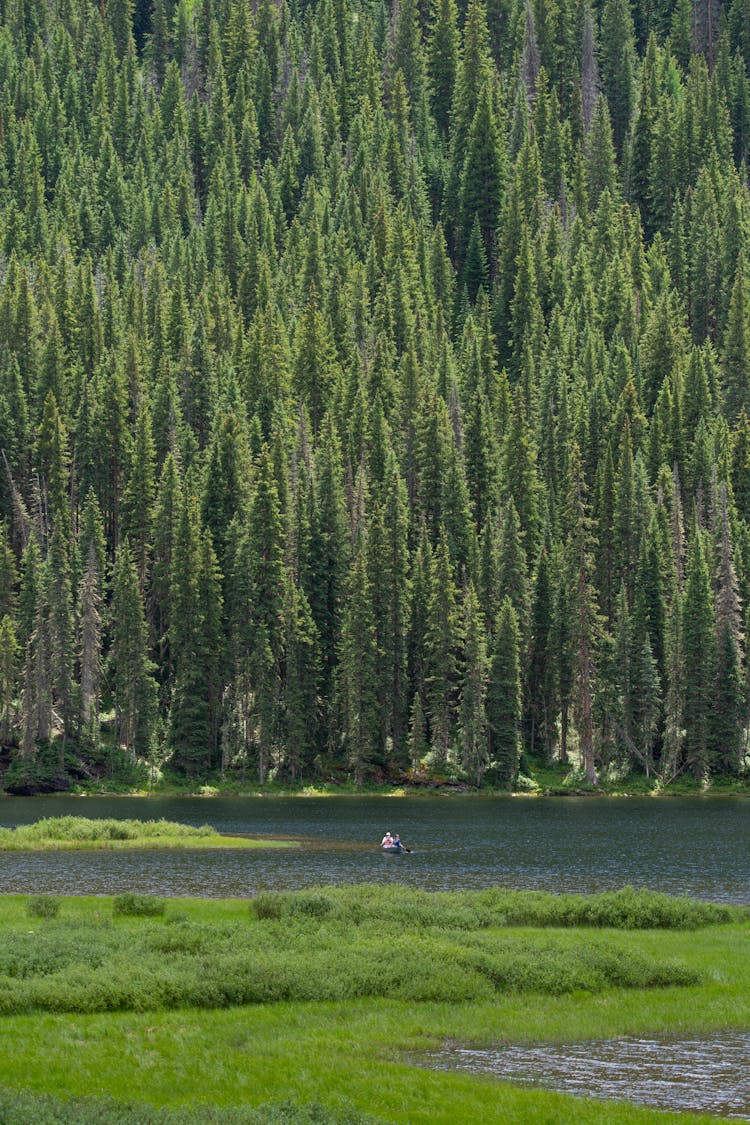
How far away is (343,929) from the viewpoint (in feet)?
130

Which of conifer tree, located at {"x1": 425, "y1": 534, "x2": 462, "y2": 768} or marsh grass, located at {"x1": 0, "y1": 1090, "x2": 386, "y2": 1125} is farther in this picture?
conifer tree, located at {"x1": 425, "y1": 534, "x2": 462, "y2": 768}

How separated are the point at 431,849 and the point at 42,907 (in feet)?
108

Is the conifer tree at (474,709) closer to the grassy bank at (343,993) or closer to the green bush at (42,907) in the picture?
the grassy bank at (343,993)

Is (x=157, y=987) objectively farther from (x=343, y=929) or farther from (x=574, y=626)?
(x=574, y=626)

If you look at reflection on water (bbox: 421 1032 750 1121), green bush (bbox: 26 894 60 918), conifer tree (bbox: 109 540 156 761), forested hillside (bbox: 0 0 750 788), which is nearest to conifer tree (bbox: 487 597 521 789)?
forested hillside (bbox: 0 0 750 788)

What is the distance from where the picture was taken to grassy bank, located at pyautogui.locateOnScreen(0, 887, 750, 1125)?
25.5 meters

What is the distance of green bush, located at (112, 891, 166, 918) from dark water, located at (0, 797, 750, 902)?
910cm

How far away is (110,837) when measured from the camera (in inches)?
2918

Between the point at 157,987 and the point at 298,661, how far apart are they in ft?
311

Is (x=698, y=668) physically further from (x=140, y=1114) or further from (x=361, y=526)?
(x=140, y=1114)

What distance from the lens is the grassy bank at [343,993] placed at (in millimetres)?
25547

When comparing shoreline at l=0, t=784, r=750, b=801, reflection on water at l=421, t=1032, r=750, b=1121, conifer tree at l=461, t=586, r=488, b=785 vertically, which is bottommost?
reflection on water at l=421, t=1032, r=750, b=1121

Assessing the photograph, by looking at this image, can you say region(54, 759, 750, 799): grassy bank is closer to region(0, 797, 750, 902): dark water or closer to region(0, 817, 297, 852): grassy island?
region(0, 797, 750, 902): dark water

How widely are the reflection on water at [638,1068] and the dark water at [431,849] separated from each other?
86.3 feet
